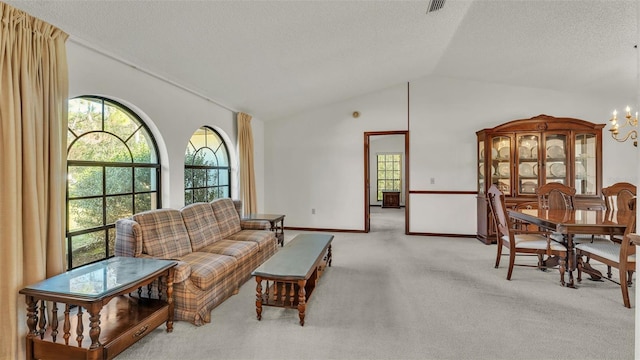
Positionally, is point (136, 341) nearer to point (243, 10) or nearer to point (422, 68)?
point (243, 10)

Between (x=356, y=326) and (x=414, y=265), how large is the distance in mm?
1807

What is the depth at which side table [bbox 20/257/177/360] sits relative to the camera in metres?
1.63

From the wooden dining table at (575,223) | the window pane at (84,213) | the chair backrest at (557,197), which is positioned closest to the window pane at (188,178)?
the window pane at (84,213)

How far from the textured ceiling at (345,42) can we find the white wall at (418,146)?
0.34 meters

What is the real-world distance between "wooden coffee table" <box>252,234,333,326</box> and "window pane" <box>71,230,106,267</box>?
1566mm

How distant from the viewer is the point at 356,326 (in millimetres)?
2246

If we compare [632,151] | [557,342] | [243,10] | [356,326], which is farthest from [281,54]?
[632,151]

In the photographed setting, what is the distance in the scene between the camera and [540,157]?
15.4 ft

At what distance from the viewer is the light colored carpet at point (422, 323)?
6.39 ft

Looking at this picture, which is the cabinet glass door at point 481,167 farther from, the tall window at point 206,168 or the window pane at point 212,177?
the window pane at point 212,177

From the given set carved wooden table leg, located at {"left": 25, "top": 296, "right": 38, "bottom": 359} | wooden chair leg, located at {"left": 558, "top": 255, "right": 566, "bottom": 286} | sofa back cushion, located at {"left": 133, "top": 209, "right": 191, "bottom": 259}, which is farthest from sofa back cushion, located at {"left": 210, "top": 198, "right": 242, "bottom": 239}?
wooden chair leg, located at {"left": 558, "top": 255, "right": 566, "bottom": 286}

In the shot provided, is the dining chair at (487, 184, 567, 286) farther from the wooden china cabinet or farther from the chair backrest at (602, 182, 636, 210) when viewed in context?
the wooden china cabinet

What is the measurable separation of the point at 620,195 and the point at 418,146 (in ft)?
9.32

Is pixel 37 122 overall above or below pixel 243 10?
below
